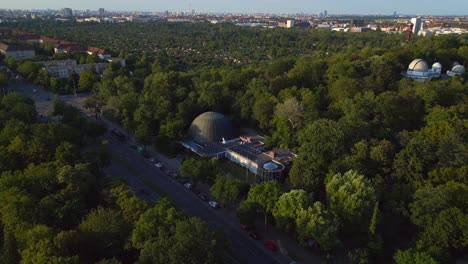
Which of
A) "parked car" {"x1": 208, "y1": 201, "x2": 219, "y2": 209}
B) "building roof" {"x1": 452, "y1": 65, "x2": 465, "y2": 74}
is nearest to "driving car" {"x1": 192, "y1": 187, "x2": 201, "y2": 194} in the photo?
"parked car" {"x1": 208, "y1": 201, "x2": 219, "y2": 209}

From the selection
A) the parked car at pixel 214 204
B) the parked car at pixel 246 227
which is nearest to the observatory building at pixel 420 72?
the parked car at pixel 214 204

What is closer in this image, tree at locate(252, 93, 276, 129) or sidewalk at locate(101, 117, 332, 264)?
sidewalk at locate(101, 117, 332, 264)

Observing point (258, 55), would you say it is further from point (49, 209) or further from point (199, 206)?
point (49, 209)

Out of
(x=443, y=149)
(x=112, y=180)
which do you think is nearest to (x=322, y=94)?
(x=443, y=149)

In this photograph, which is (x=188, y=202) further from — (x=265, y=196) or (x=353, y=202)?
(x=353, y=202)

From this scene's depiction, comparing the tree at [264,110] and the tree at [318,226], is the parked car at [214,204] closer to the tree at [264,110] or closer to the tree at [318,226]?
the tree at [318,226]

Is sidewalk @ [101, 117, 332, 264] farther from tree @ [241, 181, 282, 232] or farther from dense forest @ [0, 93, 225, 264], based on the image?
dense forest @ [0, 93, 225, 264]
